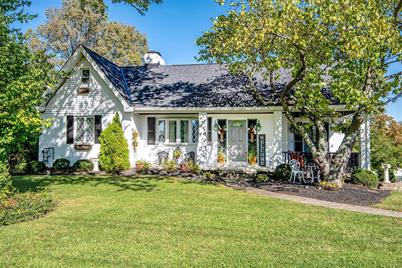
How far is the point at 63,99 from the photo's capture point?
56.3ft

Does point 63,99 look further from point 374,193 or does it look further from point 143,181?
point 374,193

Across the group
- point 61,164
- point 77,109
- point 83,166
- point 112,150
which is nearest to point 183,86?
point 112,150

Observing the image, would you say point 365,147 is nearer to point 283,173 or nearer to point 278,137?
point 278,137

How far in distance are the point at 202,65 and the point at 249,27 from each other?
10.4 m

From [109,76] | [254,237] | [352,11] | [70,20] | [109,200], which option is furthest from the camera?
[70,20]

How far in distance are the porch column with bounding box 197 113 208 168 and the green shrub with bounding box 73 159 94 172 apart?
5.65 meters

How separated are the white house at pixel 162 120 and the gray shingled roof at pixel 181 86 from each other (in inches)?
2.2

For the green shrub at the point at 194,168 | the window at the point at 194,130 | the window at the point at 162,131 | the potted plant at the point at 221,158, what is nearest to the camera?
the green shrub at the point at 194,168

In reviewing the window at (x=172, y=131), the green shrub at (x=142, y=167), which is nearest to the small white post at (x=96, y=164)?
the green shrub at (x=142, y=167)

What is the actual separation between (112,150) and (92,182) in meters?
2.75

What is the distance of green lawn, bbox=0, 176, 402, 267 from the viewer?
16.5 ft

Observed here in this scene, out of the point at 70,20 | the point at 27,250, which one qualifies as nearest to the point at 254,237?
the point at 27,250

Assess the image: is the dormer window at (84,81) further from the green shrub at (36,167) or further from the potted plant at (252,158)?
the potted plant at (252,158)

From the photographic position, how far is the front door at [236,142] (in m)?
16.9
